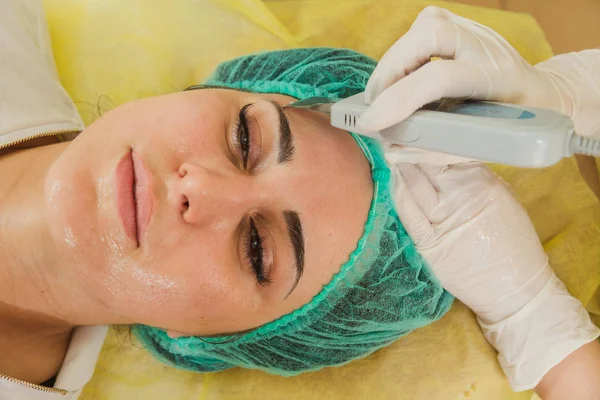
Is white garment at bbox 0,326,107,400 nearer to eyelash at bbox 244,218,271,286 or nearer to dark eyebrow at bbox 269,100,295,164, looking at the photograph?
eyelash at bbox 244,218,271,286

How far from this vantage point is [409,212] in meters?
1.22

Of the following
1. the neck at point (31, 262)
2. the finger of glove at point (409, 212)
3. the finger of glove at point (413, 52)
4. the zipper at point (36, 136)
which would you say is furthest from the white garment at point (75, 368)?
the finger of glove at point (413, 52)

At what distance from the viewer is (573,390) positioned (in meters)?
1.29

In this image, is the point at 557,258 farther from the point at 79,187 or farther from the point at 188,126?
the point at 79,187

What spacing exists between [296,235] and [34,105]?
2.78 feet

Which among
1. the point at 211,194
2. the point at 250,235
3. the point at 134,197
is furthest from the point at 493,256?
the point at 134,197

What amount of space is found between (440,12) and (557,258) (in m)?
0.88

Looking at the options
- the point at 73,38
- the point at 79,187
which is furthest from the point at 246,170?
the point at 73,38

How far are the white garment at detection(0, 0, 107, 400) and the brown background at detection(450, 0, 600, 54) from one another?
1.63 metres

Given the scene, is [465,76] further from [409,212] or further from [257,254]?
[257,254]

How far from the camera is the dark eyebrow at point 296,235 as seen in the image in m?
1.11

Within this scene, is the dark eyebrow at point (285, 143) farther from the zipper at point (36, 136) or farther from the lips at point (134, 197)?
the zipper at point (36, 136)

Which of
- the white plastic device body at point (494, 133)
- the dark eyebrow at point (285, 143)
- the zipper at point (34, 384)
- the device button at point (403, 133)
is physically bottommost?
the zipper at point (34, 384)

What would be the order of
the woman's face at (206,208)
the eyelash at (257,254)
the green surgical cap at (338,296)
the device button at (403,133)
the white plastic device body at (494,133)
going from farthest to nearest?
the green surgical cap at (338,296), the eyelash at (257,254), the woman's face at (206,208), the device button at (403,133), the white plastic device body at (494,133)
